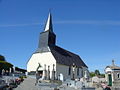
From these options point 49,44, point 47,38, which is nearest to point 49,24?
point 47,38

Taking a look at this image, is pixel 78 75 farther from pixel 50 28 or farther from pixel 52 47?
pixel 50 28

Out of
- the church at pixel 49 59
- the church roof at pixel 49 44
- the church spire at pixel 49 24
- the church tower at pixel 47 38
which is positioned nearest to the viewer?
the church at pixel 49 59

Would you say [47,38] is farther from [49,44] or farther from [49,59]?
[49,59]

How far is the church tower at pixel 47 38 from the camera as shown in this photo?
39.8 m

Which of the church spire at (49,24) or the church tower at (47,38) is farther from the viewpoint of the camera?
the church spire at (49,24)

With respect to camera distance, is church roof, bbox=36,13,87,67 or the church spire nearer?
church roof, bbox=36,13,87,67

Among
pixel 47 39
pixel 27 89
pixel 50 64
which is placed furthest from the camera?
pixel 47 39

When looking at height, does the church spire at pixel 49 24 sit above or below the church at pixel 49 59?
above

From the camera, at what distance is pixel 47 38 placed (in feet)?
131

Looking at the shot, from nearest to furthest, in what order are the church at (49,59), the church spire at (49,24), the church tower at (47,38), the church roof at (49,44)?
the church at (49,59)
the church roof at (49,44)
the church tower at (47,38)
the church spire at (49,24)

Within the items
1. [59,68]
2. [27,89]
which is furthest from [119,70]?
[27,89]

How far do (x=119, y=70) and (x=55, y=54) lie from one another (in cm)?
1446

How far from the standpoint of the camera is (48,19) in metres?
43.3

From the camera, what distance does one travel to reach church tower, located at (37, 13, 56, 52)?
1566 inches
